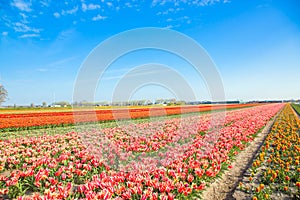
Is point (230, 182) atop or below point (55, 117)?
below

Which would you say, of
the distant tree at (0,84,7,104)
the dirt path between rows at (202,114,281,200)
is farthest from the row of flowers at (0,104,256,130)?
the distant tree at (0,84,7,104)

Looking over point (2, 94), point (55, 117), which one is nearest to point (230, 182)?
point (55, 117)

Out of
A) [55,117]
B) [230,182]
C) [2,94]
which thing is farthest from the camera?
[2,94]

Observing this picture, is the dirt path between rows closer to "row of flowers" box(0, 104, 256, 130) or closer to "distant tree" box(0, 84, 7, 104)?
"row of flowers" box(0, 104, 256, 130)

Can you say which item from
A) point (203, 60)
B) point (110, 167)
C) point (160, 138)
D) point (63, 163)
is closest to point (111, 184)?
point (110, 167)

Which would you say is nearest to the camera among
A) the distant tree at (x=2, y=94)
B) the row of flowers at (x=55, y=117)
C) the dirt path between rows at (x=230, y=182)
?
the dirt path between rows at (x=230, y=182)

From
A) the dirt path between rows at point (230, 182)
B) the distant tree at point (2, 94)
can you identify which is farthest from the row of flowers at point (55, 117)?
the distant tree at point (2, 94)

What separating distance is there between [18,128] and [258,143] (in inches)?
655

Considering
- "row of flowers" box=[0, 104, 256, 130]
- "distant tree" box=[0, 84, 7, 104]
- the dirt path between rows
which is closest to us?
the dirt path between rows

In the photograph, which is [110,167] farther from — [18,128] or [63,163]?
[18,128]

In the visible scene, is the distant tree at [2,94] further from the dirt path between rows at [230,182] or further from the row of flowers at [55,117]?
the dirt path between rows at [230,182]

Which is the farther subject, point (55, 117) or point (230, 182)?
point (55, 117)

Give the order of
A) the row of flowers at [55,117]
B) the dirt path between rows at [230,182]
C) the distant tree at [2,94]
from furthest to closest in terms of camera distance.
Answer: the distant tree at [2,94], the row of flowers at [55,117], the dirt path between rows at [230,182]

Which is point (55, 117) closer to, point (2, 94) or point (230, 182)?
point (230, 182)
